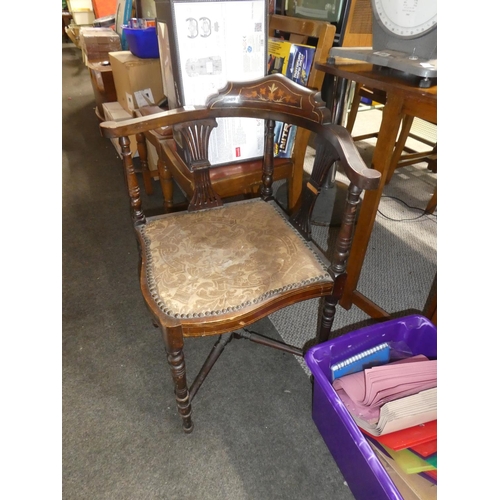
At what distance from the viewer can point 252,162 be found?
1.37 m

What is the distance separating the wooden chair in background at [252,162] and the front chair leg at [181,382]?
0.57 meters

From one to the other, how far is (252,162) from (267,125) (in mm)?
274

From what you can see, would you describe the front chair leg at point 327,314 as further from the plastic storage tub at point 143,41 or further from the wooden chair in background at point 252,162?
the plastic storage tub at point 143,41

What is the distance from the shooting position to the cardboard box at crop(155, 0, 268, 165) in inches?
42.1

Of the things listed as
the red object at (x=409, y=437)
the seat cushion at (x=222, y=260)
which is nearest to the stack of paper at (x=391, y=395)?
the red object at (x=409, y=437)

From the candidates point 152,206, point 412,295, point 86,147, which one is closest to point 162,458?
point 412,295

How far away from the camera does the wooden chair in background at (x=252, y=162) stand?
128 centimetres

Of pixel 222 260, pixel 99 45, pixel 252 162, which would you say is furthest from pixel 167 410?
pixel 99 45

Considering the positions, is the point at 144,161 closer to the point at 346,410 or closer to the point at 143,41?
the point at 143,41

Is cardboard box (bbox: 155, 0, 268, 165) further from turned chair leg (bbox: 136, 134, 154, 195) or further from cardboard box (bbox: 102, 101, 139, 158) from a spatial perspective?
cardboard box (bbox: 102, 101, 139, 158)

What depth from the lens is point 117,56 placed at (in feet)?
6.87

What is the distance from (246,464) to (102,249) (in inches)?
46.7

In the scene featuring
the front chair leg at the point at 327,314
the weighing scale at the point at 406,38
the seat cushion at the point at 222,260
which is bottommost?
the front chair leg at the point at 327,314
